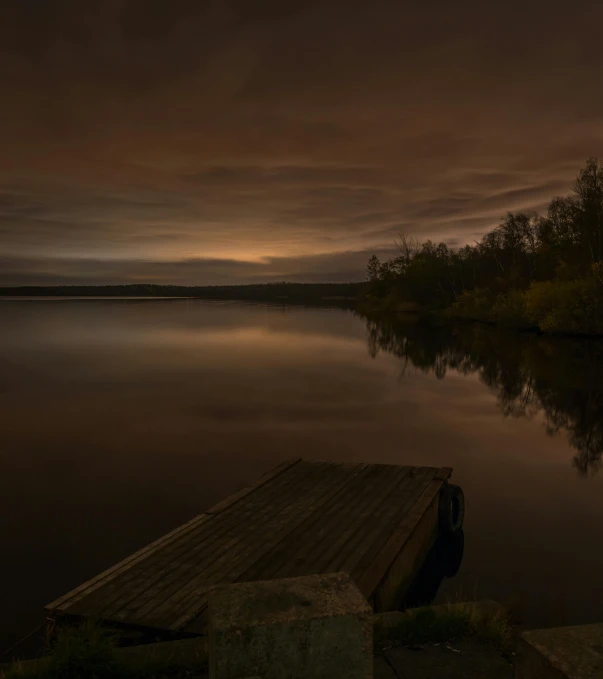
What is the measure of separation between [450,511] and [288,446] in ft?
25.7

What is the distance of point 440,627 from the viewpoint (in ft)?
19.2

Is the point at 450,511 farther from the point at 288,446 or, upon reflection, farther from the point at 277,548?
the point at 288,446

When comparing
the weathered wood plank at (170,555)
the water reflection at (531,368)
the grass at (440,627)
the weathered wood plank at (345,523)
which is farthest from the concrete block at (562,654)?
the water reflection at (531,368)

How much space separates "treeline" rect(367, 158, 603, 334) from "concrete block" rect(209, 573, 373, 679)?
48234 mm

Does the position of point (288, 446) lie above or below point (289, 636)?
below

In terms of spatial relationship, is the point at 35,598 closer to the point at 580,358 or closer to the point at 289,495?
the point at 289,495

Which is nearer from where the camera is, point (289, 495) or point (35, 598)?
point (35, 598)

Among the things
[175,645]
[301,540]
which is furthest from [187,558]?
[175,645]

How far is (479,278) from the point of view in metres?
94.8

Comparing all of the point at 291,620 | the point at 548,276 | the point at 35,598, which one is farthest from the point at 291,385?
the point at 548,276

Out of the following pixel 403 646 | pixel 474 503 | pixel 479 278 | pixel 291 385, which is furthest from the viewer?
pixel 479 278

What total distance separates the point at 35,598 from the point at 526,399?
22679 mm

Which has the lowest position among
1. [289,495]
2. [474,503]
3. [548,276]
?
[474,503]

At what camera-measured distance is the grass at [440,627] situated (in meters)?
5.73
